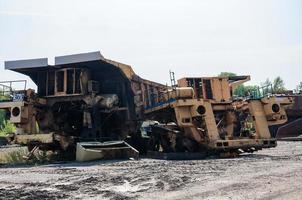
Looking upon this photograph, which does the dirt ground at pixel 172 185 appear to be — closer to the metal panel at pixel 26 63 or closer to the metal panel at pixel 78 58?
the metal panel at pixel 78 58

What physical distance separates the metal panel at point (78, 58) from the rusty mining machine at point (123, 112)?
0.04 metres

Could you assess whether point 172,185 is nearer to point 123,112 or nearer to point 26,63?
point 123,112

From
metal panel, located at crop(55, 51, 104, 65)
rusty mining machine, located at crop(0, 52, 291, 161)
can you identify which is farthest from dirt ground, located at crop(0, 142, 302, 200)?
metal panel, located at crop(55, 51, 104, 65)

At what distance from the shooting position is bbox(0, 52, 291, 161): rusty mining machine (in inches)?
440

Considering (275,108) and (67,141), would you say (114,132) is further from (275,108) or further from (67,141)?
(275,108)

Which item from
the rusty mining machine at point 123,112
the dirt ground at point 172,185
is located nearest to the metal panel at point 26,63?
the rusty mining machine at point 123,112

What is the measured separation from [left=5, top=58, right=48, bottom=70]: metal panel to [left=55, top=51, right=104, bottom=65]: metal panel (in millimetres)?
575

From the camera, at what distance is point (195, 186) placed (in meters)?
5.27

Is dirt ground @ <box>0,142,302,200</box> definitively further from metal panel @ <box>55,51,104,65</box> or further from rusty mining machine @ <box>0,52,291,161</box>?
metal panel @ <box>55,51,104,65</box>

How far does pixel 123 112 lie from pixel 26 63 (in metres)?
4.37

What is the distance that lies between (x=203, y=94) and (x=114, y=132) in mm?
4304

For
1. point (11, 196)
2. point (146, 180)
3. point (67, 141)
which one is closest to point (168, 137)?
point (67, 141)

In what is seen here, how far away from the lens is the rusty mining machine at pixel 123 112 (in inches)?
440

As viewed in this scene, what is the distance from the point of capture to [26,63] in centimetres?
1360
